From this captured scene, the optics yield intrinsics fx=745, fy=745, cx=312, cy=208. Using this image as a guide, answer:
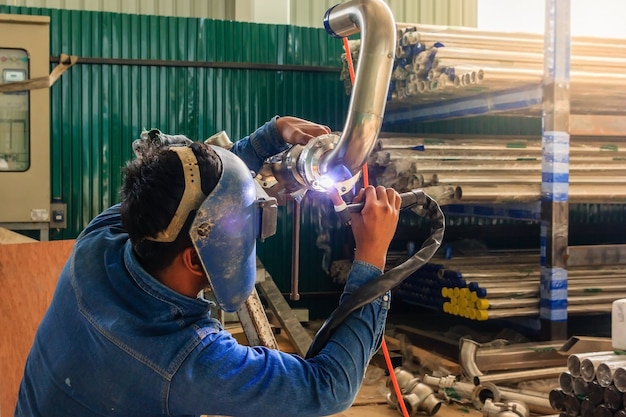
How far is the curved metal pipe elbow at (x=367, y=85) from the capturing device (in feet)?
5.35

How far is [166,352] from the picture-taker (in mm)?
1479

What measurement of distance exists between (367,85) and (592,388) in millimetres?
2328

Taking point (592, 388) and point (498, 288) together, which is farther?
point (498, 288)

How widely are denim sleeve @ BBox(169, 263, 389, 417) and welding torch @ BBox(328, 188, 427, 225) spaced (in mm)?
224

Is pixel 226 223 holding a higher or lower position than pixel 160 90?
lower

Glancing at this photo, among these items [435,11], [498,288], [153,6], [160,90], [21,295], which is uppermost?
[435,11]

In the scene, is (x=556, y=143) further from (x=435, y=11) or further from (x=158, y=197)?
(x=435, y=11)

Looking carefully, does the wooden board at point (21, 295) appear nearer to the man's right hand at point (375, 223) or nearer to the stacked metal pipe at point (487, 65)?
the man's right hand at point (375, 223)

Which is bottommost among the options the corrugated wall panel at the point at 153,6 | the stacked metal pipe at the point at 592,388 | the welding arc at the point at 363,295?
A: the stacked metal pipe at the point at 592,388

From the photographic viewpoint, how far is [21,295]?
11.2ft

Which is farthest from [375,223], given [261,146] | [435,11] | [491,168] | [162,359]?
[435,11]

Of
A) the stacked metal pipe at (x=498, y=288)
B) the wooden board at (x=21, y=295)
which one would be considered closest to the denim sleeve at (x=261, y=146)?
the wooden board at (x=21, y=295)

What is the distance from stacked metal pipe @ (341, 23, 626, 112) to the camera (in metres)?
4.51

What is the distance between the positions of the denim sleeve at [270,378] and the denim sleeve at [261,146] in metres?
0.79
